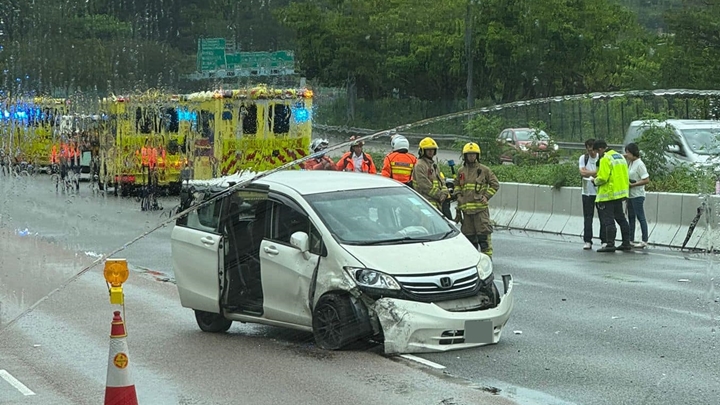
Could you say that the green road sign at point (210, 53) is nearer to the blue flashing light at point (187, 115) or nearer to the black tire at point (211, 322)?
the blue flashing light at point (187, 115)

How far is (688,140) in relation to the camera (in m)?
24.5

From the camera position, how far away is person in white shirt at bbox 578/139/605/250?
65.8ft

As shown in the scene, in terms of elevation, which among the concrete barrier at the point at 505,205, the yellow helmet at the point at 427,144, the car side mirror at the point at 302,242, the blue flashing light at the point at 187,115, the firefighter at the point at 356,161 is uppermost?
the blue flashing light at the point at 187,115

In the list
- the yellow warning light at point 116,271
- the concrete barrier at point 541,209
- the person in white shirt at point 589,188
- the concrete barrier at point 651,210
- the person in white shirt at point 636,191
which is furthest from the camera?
the concrete barrier at point 541,209

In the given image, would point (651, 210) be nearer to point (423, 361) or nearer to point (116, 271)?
point (423, 361)

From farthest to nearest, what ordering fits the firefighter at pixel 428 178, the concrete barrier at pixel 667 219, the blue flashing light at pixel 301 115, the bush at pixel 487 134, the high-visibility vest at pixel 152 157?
the bush at pixel 487 134, the concrete barrier at pixel 667 219, the firefighter at pixel 428 178, the blue flashing light at pixel 301 115, the high-visibility vest at pixel 152 157

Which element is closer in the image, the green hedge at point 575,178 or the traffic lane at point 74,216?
the traffic lane at point 74,216

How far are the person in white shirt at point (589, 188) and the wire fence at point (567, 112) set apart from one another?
951mm

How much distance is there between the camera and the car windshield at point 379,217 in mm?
11578

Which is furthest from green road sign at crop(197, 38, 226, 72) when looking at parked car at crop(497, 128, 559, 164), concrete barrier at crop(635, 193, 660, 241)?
parked car at crop(497, 128, 559, 164)

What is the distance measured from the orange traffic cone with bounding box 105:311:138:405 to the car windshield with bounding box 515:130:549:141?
21047 millimetres

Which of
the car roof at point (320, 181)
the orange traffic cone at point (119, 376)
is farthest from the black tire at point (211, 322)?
the orange traffic cone at point (119, 376)

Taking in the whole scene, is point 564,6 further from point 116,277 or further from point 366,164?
point 116,277

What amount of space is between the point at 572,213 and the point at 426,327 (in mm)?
12845
